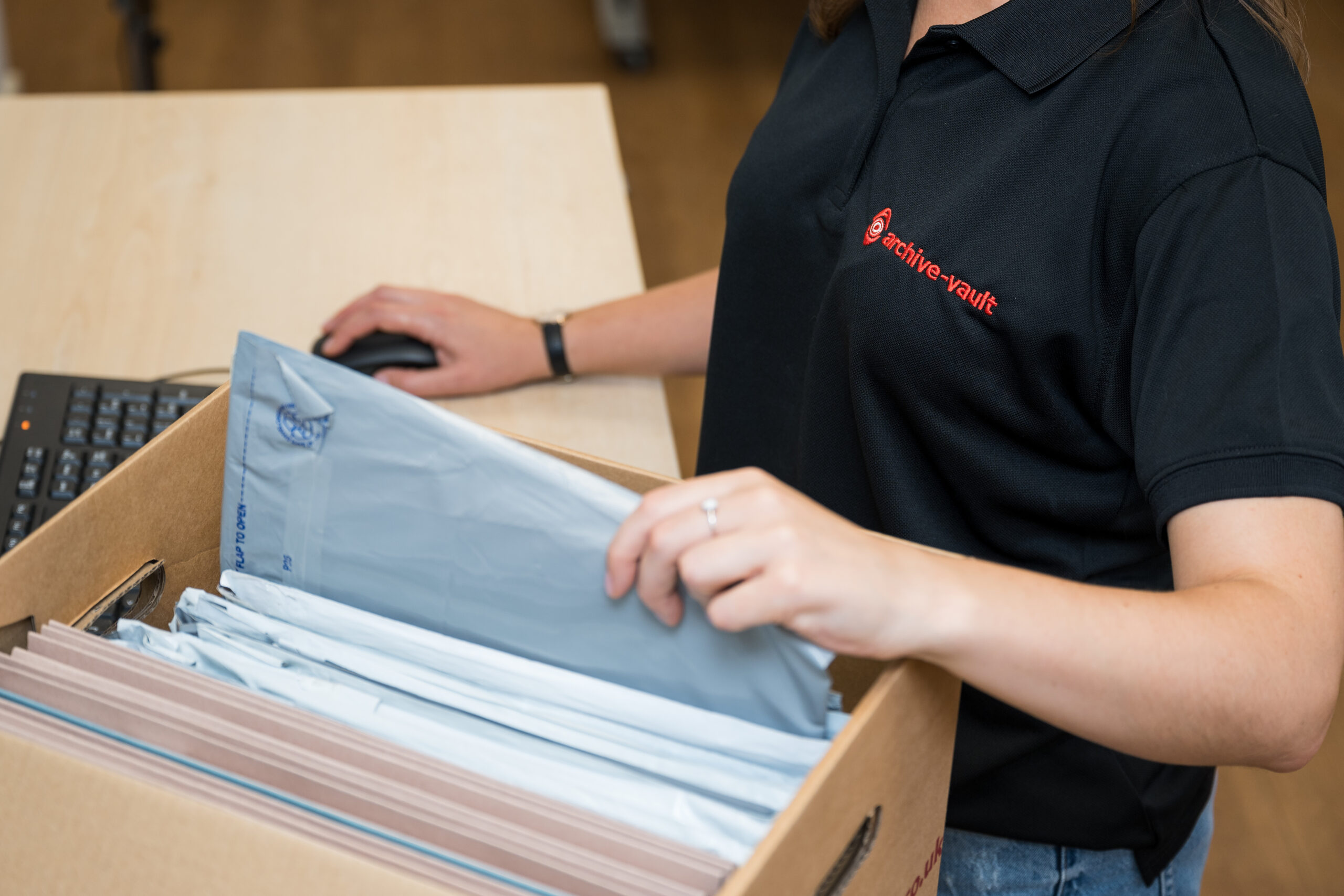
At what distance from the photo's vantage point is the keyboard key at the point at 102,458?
0.83 m

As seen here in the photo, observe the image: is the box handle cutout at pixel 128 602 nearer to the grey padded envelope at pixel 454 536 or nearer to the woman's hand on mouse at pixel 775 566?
the grey padded envelope at pixel 454 536

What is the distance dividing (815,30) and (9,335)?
736 millimetres

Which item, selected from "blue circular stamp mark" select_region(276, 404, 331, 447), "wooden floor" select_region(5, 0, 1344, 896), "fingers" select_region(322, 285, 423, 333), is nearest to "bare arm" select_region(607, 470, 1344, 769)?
"blue circular stamp mark" select_region(276, 404, 331, 447)

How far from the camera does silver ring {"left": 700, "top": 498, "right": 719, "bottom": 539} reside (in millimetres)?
433

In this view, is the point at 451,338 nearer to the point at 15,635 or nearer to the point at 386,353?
the point at 386,353

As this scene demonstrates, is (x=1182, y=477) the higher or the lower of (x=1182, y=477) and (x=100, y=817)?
the higher

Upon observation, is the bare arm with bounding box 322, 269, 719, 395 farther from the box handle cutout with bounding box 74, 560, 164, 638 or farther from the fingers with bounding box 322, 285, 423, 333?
the box handle cutout with bounding box 74, 560, 164, 638

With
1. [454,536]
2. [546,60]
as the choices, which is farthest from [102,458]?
[546,60]

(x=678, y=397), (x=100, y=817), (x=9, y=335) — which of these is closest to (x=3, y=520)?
(x=9, y=335)

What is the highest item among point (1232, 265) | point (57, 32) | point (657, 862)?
point (57, 32)

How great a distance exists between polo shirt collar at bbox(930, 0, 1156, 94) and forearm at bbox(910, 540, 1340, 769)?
314 mm

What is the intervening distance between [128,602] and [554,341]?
463mm

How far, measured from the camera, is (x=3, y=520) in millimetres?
797

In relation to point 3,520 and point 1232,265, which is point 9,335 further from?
point 1232,265
